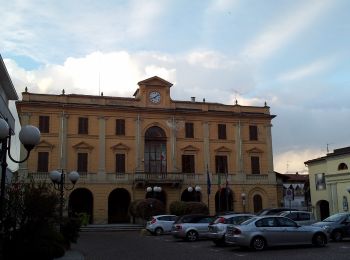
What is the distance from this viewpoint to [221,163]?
53.5 m

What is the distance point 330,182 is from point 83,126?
24665mm

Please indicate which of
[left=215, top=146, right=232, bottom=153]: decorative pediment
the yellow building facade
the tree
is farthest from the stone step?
the tree

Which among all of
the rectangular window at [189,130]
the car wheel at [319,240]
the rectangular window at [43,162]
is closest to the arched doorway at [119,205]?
the rectangular window at [43,162]

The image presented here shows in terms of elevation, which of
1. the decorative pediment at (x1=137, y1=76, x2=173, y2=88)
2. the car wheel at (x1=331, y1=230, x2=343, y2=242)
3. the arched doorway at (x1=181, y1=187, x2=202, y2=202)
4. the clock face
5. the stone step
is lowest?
the stone step

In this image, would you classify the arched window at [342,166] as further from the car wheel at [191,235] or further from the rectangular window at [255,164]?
the car wheel at [191,235]

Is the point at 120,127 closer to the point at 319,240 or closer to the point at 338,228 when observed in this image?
the point at 338,228

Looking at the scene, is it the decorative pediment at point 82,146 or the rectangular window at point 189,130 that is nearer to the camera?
the decorative pediment at point 82,146

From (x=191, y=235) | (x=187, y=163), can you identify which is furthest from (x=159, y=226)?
(x=187, y=163)

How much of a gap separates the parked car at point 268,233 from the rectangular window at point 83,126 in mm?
32120

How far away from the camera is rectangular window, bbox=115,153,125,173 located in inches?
1986

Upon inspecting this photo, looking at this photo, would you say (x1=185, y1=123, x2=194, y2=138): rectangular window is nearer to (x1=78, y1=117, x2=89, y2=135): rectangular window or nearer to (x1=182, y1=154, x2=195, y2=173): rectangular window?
(x1=182, y1=154, x2=195, y2=173): rectangular window

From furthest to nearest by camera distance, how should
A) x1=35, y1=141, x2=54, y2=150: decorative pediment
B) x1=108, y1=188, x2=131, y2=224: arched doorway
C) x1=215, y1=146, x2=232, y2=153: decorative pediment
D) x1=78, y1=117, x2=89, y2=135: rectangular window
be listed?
1. x1=215, y1=146, x2=232, y2=153: decorative pediment
2. x1=108, y1=188, x2=131, y2=224: arched doorway
3. x1=78, y1=117, x2=89, y2=135: rectangular window
4. x1=35, y1=141, x2=54, y2=150: decorative pediment

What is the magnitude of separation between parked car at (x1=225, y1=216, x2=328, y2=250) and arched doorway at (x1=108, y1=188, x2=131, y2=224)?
31.8 meters

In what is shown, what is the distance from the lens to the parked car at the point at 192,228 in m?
26.8
